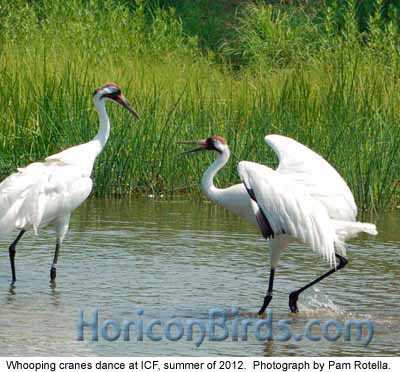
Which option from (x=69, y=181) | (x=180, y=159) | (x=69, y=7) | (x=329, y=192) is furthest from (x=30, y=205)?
(x=69, y=7)

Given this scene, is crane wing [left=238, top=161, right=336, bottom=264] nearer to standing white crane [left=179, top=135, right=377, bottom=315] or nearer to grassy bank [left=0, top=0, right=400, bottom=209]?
standing white crane [left=179, top=135, right=377, bottom=315]

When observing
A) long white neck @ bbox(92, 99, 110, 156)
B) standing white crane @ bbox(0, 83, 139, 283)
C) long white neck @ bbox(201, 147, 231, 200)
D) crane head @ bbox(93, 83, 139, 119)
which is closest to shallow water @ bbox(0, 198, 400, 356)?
standing white crane @ bbox(0, 83, 139, 283)

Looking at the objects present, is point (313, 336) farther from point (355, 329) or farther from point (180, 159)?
point (180, 159)

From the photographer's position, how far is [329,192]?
783cm

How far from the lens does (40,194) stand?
8.46 m

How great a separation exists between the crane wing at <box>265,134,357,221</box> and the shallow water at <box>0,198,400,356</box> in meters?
0.60

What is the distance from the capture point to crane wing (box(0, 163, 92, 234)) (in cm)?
836

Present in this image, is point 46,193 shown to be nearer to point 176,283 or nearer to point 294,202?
point 176,283

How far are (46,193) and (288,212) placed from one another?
1.89 meters

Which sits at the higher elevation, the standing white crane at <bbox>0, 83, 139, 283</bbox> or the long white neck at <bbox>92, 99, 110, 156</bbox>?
the long white neck at <bbox>92, 99, 110, 156</bbox>

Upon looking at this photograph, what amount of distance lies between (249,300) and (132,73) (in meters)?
5.41

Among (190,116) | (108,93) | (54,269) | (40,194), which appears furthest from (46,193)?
(190,116)

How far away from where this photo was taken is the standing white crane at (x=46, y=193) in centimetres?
838
